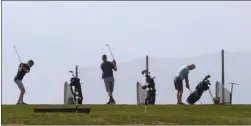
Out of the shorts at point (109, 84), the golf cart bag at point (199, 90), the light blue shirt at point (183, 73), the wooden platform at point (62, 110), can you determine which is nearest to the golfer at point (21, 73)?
the shorts at point (109, 84)

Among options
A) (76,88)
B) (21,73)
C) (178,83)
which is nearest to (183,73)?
(178,83)

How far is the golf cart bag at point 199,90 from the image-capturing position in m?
24.1

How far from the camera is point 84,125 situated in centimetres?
1560

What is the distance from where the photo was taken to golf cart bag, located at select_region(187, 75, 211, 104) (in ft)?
78.9

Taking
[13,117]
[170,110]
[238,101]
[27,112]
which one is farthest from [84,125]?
[238,101]

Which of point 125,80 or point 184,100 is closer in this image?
point 184,100

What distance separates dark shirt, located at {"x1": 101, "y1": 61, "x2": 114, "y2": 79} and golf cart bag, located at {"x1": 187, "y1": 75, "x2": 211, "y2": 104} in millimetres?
2664

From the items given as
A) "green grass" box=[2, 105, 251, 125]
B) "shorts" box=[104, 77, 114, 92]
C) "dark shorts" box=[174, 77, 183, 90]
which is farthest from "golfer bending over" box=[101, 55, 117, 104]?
"green grass" box=[2, 105, 251, 125]

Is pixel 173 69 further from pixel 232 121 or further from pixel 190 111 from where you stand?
pixel 232 121

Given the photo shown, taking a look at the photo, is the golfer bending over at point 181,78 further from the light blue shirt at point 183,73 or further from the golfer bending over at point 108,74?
the golfer bending over at point 108,74

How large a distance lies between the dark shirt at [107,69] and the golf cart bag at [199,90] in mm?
2664

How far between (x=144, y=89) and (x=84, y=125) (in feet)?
26.8

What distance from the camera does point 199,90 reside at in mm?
24219

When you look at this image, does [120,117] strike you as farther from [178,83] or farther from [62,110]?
[178,83]
